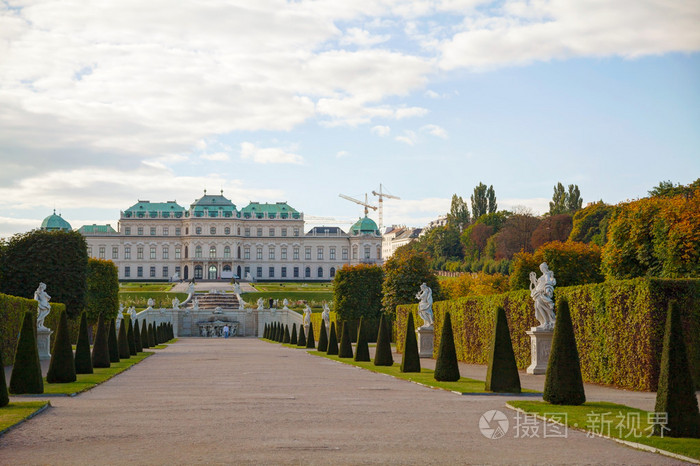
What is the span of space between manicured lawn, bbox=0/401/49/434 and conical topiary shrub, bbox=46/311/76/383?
3.74 m

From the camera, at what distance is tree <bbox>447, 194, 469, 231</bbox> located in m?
102

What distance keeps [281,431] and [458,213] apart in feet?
315

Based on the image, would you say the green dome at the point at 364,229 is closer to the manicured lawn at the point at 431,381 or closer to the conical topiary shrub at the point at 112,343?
the conical topiary shrub at the point at 112,343

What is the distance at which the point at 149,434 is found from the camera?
819cm

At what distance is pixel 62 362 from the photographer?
14.5 m

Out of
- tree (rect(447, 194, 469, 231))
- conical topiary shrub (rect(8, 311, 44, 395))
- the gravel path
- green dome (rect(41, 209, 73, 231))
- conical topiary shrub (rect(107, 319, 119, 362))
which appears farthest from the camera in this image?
green dome (rect(41, 209, 73, 231))

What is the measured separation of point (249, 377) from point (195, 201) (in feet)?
358

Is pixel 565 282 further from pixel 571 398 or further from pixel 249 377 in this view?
pixel 571 398

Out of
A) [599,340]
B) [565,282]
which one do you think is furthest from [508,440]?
[565,282]

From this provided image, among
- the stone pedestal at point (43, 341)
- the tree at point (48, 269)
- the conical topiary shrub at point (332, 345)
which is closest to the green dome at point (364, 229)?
the tree at point (48, 269)

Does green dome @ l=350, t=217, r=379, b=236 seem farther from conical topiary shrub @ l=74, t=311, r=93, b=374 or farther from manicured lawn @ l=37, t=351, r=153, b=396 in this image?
conical topiary shrub @ l=74, t=311, r=93, b=374

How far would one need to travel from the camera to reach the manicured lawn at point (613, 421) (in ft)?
23.3

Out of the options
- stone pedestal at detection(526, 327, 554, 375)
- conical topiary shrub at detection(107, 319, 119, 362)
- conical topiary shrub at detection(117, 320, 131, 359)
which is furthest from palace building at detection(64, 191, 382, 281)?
stone pedestal at detection(526, 327, 554, 375)

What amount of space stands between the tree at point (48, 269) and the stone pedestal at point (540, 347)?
25617mm
